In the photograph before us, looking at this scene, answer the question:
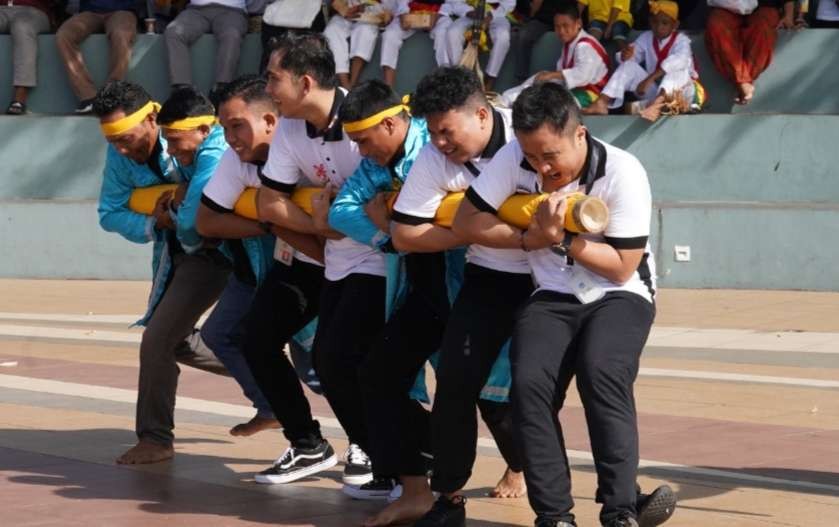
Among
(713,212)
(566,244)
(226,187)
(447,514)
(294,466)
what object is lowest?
(713,212)

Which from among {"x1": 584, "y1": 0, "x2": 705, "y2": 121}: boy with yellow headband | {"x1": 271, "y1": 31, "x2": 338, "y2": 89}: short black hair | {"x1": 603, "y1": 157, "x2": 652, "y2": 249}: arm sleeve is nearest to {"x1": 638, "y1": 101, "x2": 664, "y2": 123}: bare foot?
{"x1": 584, "y1": 0, "x2": 705, "y2": 121}: boy with yellow headband

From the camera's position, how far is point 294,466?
725cm

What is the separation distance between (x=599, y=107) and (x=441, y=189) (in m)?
10.1

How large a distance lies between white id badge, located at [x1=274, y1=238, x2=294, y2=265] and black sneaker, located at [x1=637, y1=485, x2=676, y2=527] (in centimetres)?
202

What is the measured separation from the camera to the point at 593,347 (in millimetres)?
5629

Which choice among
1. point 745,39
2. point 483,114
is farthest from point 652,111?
point 483,114

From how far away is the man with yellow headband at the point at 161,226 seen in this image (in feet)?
24.8

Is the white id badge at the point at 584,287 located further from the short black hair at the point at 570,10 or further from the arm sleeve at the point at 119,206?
the short black hair at the point at 570,10

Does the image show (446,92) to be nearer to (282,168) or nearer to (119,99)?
(282,168)

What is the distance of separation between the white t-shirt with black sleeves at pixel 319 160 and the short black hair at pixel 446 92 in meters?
0.72

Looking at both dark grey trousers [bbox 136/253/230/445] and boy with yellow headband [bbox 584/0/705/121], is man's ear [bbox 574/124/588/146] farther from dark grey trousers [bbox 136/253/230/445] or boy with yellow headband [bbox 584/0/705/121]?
boy with yellow headband [bbox 584/0/705/121]

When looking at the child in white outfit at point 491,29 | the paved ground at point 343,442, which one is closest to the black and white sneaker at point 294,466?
the paved ground at point 343,442

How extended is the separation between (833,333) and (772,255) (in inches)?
117

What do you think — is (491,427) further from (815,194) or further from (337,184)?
(815,194)
